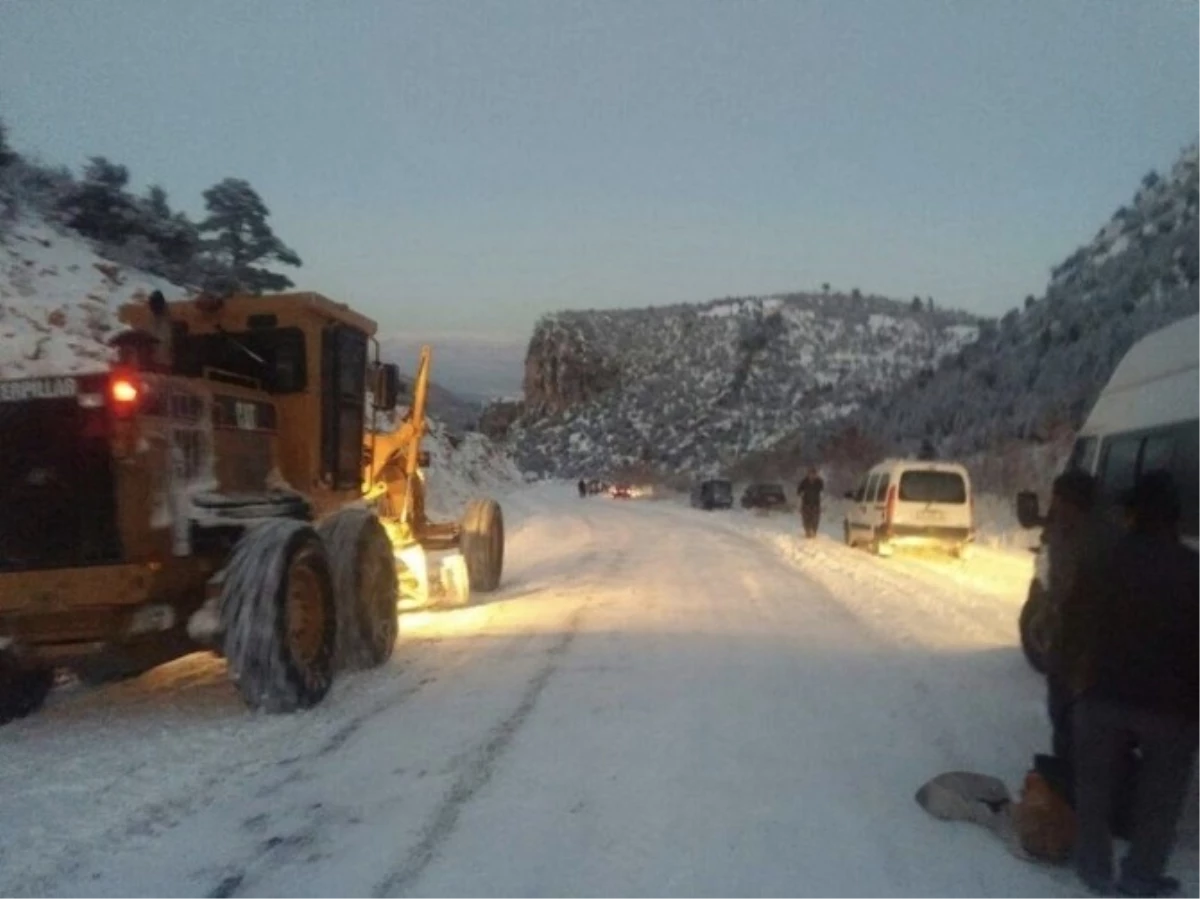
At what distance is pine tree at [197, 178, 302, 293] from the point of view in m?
41.9

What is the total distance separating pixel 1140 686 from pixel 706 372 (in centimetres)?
12403

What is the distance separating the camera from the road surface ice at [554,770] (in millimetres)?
5426

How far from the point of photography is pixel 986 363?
54.4 meters

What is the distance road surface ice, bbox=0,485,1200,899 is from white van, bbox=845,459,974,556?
9914 millimetres

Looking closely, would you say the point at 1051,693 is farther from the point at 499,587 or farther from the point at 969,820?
the point at 499,587

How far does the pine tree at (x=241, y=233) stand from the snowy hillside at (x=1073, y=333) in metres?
24.3

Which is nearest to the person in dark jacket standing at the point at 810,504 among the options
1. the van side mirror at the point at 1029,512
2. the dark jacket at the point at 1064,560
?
the van side mirror at the point at 1029,512

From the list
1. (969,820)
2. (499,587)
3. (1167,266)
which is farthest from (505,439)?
(969,820)

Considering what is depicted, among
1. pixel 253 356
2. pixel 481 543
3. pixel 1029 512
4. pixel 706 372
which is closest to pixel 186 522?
pixel 253 356

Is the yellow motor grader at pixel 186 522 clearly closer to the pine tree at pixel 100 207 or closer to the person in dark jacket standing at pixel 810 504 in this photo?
the person in dark jacket standing at pixel 810 504

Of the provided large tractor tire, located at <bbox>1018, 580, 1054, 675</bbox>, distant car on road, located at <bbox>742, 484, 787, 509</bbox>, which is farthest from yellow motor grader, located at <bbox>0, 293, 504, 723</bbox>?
distant car on road, located at <bbox>742, 484, 787, 509</bbox>

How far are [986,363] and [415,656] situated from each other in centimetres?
4744

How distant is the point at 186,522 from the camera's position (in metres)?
8.41

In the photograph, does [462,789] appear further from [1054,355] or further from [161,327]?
[1054,355]
